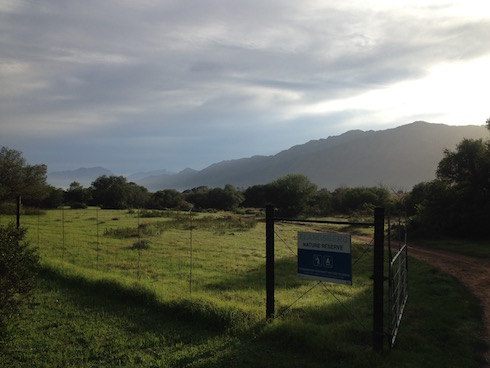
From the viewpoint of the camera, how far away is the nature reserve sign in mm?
7562

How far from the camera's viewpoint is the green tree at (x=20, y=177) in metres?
57.9

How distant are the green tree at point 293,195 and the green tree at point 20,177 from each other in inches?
1582

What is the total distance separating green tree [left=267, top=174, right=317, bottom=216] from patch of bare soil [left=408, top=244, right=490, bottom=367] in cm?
4622

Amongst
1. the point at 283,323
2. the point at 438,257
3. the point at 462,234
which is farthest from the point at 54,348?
the point at 462,234

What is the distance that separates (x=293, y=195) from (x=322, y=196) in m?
9.70

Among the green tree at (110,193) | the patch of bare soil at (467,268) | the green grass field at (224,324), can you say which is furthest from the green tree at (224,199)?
the green grass field at (224,324)

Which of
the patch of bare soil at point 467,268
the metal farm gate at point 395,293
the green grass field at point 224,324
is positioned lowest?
the patch of bare soil at point 467,268

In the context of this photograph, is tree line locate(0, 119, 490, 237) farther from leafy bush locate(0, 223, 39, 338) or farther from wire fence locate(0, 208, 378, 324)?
leafy bush locate(0, 223, 39, 338)

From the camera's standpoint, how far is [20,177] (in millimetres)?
59062

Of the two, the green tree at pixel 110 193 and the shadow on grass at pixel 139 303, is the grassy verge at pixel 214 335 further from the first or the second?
the green tree at pixel 110 193

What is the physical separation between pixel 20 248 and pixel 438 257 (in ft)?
64.3

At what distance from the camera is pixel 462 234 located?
2706 cm

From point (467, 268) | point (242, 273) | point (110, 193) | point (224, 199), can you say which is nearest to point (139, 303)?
point (242, 273)

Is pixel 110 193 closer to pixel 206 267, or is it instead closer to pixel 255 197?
pixel 255 197
